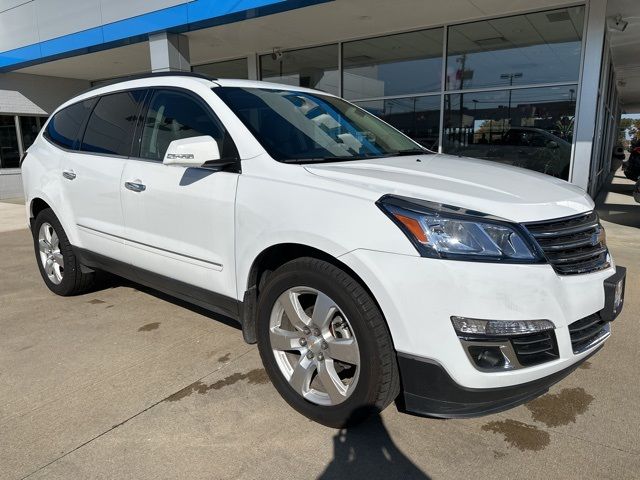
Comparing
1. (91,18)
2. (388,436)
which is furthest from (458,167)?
(91,18)

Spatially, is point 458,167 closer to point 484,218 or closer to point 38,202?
point 484,218

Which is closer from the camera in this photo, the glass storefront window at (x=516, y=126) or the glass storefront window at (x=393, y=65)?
the glass storefront window at (x=516, y=126)

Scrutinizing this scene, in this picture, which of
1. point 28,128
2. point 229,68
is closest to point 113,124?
point 229,68

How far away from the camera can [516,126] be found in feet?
28.7

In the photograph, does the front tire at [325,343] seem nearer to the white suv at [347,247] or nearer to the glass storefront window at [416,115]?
the white suv at [347,247]

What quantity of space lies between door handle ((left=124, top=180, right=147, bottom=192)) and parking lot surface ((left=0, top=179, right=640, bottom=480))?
1132 millimetres

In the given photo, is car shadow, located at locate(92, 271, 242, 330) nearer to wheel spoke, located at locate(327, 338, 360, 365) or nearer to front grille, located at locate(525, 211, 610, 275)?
wheel spoke, located at locate(327, 338, 360, 365)

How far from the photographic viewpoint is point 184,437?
97.1 inches

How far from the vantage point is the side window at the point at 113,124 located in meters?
3.60

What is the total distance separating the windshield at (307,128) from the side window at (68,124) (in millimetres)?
1719

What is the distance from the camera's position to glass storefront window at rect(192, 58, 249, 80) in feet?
40.8

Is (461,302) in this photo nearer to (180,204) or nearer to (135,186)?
(180,204)

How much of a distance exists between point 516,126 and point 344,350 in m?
7.69

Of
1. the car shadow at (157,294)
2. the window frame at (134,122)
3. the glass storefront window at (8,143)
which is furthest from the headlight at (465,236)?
the glass storefront window at (8,143)
